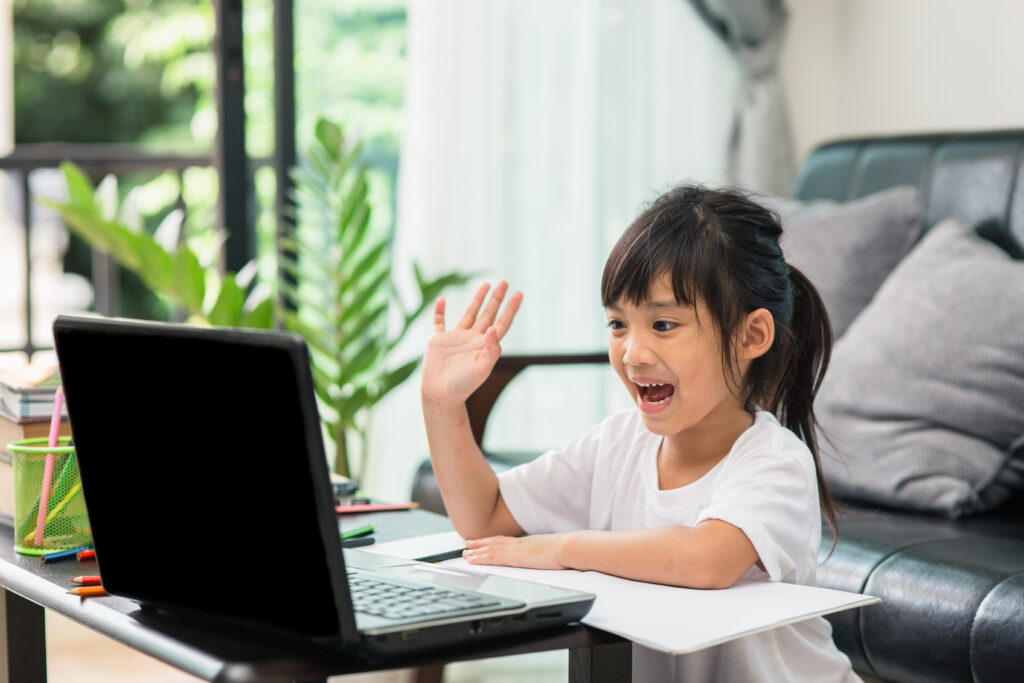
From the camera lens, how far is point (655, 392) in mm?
1194

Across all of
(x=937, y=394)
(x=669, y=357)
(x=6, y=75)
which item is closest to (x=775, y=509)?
(x=669, y=357)

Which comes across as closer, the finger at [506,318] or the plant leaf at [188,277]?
the finger at [506,318]

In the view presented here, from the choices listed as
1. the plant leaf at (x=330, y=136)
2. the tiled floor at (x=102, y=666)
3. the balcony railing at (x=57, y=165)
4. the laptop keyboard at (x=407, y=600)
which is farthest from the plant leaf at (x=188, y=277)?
the laptop keyboard at (x=407, y=600)

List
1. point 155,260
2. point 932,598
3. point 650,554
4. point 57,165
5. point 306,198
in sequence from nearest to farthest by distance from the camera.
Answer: point 650,554 → point 932,598 → point 155,260 → point 306,198 → point 57,165

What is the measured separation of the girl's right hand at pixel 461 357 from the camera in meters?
1.16

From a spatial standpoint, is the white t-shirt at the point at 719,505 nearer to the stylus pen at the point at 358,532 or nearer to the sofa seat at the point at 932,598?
the stylus pen at the point at 358,532

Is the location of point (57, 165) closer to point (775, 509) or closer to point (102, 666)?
point (102, 666)

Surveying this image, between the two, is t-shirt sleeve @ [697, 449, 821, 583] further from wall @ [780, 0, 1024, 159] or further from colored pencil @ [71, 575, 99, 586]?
wall @ [780, 0, 1024, 159]

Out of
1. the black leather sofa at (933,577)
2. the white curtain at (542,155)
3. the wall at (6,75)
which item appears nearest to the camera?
the black leather sofa at (933,577)

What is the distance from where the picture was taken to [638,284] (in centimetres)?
116

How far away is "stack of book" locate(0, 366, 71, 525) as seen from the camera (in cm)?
121

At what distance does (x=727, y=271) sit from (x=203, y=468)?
0.57 m

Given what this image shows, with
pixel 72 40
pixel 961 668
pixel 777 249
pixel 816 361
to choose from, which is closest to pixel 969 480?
pixel 961 668

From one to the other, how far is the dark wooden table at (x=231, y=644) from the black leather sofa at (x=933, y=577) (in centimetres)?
69
